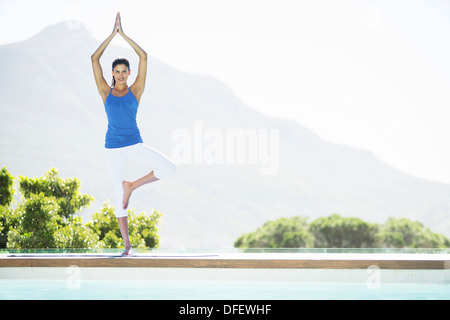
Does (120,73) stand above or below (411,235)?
above

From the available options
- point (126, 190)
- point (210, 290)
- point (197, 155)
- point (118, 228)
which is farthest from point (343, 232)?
point (197, 155)

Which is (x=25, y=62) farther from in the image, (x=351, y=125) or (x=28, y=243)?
(x=28, y=243)

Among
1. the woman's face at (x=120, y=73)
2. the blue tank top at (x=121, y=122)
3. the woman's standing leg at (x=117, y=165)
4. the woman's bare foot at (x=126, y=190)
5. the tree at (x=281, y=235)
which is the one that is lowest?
the tree at (x=281, y=235)

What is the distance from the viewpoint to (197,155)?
77.5m

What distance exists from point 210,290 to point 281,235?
23472 mm

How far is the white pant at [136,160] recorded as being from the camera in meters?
5.10

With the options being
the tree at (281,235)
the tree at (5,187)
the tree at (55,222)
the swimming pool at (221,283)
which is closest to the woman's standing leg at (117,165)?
the swimming pool at (221,283)

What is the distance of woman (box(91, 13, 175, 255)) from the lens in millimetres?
5141

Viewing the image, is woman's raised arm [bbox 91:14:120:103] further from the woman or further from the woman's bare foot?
the woman's bare foot

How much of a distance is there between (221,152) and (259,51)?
17561 mm

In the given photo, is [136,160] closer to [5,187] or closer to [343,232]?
[5,187]

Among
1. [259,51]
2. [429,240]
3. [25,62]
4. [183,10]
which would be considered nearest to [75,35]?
[25,62]

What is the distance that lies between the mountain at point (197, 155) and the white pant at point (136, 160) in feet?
173

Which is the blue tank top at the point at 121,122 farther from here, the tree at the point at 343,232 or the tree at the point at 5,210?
the tree at the point at 343,232
